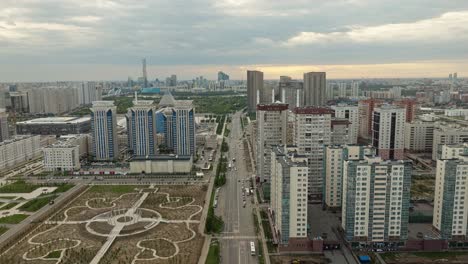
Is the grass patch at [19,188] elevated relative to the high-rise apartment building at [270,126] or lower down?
lower down

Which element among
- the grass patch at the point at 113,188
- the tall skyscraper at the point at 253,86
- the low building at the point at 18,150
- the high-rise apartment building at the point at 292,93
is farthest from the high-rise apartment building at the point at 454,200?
the tall skyscraper at the point at 253,86

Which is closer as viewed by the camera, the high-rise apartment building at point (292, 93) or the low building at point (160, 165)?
the low building at point (160, 165)

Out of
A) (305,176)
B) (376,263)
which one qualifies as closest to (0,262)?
(305,176)

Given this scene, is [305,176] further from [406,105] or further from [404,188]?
[406,105]

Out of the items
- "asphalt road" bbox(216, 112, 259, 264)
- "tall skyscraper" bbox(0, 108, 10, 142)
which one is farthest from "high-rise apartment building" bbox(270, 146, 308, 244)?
"tall skyscraper" bbox(0, 108, 10, 142)

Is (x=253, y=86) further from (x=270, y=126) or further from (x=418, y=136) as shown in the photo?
(x=270, y=126)

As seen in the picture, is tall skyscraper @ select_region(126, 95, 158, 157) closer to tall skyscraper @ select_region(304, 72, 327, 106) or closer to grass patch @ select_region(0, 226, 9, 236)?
grass patch @ select_region(0, 226, 9, 236)

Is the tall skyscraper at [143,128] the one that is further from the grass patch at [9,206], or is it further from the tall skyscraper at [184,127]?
the grass patch at [9,206]
